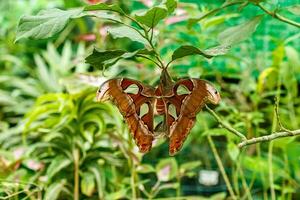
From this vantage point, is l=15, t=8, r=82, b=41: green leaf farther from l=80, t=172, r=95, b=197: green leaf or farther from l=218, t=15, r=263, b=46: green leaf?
l=80, t=172, r=95, b=197: green leaf

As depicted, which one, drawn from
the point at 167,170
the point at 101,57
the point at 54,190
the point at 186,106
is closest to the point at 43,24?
the point at 101,57

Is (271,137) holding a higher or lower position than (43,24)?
lower

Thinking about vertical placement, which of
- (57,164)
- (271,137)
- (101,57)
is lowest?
(271,137)

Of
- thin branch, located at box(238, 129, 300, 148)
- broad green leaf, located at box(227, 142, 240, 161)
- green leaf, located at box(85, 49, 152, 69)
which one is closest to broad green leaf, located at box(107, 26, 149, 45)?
green leaf, located at box(85, 49, 152, 69)

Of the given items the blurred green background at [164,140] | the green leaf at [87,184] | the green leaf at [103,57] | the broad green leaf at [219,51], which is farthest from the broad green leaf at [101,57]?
the green leaf at [87,184]

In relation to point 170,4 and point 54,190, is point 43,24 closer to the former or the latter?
point 170,4

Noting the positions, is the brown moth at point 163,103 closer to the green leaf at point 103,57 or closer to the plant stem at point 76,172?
the green leaf at point 103,57

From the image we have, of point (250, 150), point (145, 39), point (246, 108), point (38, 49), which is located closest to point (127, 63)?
point (246, 108)
